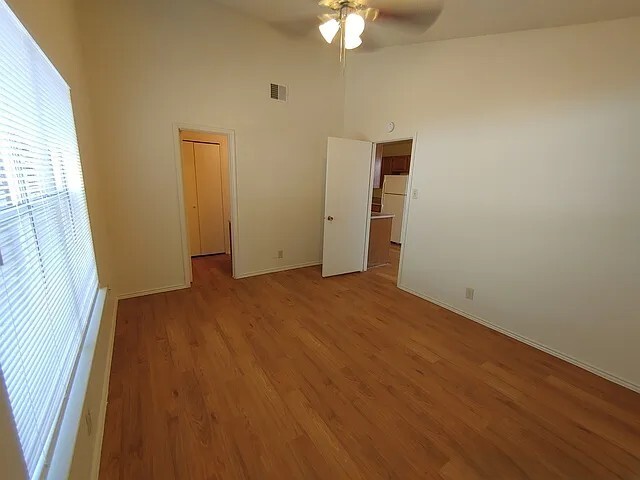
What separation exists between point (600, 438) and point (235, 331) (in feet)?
8.36

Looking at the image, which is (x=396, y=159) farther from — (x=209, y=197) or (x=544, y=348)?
(x=544, y=348)

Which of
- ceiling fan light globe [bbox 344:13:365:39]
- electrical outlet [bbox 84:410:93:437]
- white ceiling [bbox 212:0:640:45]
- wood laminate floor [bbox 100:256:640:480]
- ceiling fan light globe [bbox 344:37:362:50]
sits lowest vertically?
wood laminate floor [bbox 100:256:640:480]

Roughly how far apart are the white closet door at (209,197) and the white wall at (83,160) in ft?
6.06

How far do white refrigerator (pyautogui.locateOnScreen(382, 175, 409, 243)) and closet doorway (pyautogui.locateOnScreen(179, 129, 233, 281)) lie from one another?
3387mm

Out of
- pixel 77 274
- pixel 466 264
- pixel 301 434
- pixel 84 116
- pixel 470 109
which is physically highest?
pixel 470 109

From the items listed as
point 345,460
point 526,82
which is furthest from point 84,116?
point 526,82

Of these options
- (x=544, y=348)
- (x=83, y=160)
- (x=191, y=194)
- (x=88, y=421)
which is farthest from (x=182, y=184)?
(x=544, y=348)

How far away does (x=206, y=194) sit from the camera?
476cm

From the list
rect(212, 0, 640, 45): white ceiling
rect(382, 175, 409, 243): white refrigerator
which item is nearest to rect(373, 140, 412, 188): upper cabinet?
→ rect(382, 175, 409, 243): white refrigerator

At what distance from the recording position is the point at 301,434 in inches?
62.0

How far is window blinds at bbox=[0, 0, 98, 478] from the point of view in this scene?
83 centimetres

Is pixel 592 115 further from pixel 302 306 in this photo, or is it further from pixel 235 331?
pixel 235 331

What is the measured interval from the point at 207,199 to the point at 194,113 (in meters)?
1.80

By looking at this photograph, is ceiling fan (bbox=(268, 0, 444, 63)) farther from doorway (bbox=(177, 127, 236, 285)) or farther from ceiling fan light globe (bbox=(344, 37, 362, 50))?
doorway (bbox=(177, 127, 236, 285))
